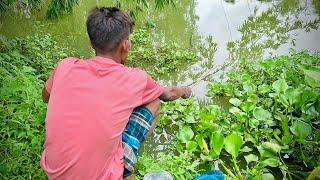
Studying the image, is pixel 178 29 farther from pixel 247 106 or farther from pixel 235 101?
pixel 247 106

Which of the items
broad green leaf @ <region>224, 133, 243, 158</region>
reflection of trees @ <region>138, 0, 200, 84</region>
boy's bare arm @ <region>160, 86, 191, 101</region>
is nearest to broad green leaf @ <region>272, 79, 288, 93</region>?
broad green leaf @ <region>224, 133, 243, 158</region>

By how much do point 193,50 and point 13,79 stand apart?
7.72ft

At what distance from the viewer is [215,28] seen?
5.31 metres

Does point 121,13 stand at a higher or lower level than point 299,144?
higher

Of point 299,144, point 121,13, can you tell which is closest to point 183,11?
point 299,144

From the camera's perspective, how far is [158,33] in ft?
16.9

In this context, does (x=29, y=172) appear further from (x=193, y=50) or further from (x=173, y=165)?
(x=193, y=50)

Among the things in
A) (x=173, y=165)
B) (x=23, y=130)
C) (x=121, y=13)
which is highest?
(x=121, y=13)

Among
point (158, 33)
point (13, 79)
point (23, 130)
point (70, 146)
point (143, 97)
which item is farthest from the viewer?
point (158, 33)

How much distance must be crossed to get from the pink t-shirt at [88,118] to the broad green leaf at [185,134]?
3.14 feet

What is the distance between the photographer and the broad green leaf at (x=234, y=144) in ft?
9.29

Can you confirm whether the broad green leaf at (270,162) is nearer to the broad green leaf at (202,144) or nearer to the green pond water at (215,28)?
the broad green leaf at (202,144)

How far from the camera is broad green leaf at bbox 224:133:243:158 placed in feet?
9.29

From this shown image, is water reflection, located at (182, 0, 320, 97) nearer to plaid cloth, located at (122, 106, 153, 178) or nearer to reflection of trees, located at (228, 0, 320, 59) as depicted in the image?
reflection of trees, located at (228, 0, 320, 59)
